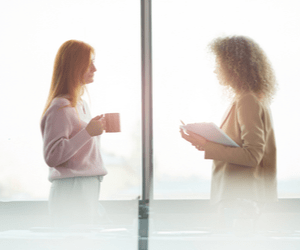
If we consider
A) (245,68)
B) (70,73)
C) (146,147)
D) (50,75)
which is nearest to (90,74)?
(70,73)

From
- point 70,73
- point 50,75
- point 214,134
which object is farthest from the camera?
point 50,75

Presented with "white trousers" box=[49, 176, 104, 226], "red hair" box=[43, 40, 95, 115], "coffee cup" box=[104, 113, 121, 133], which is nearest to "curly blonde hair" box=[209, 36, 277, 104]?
"coffee cup" box=[104, 113, 121, 133]

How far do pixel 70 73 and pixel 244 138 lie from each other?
866 mm

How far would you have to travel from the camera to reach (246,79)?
1.33 m

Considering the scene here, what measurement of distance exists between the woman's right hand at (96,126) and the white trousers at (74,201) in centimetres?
24

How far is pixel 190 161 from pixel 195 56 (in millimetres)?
581

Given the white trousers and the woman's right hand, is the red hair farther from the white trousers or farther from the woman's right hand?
the white trousers

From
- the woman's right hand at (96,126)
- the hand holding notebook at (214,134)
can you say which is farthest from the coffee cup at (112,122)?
the hand holding notebook at (214,134)

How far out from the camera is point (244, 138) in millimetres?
1244

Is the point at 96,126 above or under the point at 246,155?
above

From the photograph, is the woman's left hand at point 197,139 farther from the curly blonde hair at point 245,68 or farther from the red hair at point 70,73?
the red hair at point 70,73

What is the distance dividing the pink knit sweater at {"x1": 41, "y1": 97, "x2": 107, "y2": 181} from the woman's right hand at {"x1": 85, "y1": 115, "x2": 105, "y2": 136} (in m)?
0.02

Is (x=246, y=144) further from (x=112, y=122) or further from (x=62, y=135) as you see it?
(x=62, y=135)

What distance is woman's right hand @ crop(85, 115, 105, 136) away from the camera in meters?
1.30
